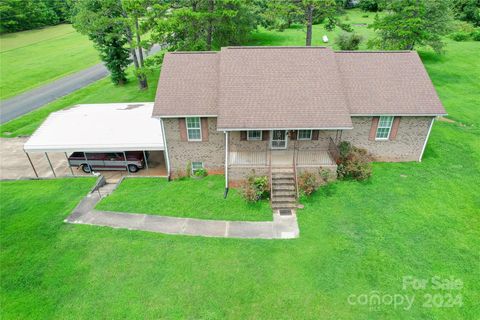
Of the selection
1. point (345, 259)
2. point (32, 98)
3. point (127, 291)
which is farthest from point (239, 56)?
point (32, 98)

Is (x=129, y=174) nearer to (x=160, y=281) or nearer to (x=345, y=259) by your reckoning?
(x=160, y=281)

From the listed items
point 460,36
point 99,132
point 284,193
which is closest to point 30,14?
point 99,132

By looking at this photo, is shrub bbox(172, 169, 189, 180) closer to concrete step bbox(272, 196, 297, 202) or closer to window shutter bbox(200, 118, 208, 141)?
window shutter bbox(200, 118, 208, 141)

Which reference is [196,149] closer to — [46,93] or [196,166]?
[196,166]

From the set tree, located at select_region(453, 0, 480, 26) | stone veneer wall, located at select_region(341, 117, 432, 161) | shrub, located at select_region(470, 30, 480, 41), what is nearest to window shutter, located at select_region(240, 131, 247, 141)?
stone veneer wall, located at select_region(341, 117, 432, 161)

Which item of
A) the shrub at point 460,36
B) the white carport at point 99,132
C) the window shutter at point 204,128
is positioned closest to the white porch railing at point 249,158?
the window shutter at point 204,128

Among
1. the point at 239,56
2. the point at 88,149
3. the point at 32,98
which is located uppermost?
the point at 239,56
